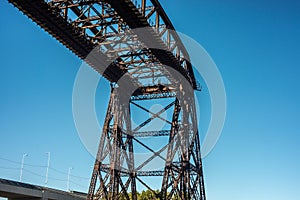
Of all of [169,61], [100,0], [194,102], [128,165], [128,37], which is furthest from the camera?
[194,102]

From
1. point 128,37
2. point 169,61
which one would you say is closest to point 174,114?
point 169,61

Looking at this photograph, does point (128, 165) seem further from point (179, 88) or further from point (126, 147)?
point (179, 88)

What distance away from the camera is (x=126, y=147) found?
3531cm

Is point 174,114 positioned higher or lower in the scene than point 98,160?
higher

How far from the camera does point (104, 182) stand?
32.5 meters

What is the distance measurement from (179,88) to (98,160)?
907cm

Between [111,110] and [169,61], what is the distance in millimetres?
7732

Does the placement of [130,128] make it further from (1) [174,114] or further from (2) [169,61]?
(2) [169,61]

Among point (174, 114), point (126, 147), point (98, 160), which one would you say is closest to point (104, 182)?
→ point (98, 160)

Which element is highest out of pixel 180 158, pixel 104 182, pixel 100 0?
pixel 100 0

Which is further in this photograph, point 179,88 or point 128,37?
point 179,88

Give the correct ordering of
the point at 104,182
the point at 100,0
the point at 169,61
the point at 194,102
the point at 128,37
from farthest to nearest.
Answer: the point at 194,102, the point at 104,182, the point at 169,61, the point at 128,37, the point at 100,0

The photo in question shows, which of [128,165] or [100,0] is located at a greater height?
[100,0]

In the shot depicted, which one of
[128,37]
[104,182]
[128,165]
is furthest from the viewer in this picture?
[128,165]
